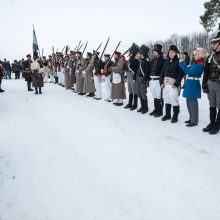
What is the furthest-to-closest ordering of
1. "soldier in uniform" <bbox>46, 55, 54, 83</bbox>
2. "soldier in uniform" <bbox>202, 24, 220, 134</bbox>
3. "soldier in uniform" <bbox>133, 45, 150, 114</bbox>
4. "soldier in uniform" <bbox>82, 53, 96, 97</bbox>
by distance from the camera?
"soldier in uniform" <bbox>46, 55, 54, 83</bbox>, "soldier in uniform" <bbox>82, 53, 96, 97</bbox>, "soldier in uniform" <bbox>133, 45, 150, 114</bbox>, "soldier in uniform" <bbox>202, 24, 220, 134</bbox>

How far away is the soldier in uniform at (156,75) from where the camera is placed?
7504mm

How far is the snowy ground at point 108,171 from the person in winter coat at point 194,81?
31cm

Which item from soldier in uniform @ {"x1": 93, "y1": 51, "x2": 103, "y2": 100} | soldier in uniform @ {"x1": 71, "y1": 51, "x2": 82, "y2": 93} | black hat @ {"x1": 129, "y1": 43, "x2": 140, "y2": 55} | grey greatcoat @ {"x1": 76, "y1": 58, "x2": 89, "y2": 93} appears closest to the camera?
black hat @ {"x1": 129, "y1": 43, "x2": 140, "y2": 55}

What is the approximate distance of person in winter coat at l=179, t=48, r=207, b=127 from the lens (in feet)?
20.2

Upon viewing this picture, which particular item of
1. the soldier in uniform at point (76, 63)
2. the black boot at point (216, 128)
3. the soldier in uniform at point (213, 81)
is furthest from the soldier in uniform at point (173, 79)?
the soldier in uniform at point (76, 63)

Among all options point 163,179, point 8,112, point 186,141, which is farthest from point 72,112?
point 163,179

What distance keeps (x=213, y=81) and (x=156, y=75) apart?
2028 mm

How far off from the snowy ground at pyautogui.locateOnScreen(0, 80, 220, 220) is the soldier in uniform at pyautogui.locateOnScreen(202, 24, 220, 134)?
36 centimetres

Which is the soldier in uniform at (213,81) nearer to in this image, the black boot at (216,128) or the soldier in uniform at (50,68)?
the black boot at (216,128)

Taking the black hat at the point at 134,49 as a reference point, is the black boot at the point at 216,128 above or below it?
below

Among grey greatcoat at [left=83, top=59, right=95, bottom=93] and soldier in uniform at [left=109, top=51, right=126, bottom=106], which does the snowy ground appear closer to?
soldier in uniform at [left=109, top=51, right=126, bottom=106]

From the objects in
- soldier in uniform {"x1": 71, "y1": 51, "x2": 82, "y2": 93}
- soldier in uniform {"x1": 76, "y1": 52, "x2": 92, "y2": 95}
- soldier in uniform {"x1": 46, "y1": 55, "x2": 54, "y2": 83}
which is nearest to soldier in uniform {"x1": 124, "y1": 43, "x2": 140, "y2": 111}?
soldier in uniform {"x1": 76, "y1": 52, "x2": 92, "y2": 95}

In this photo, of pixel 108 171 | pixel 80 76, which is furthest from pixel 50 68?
pixel 108 171

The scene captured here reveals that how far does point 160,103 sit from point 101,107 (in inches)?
→ 86.4
